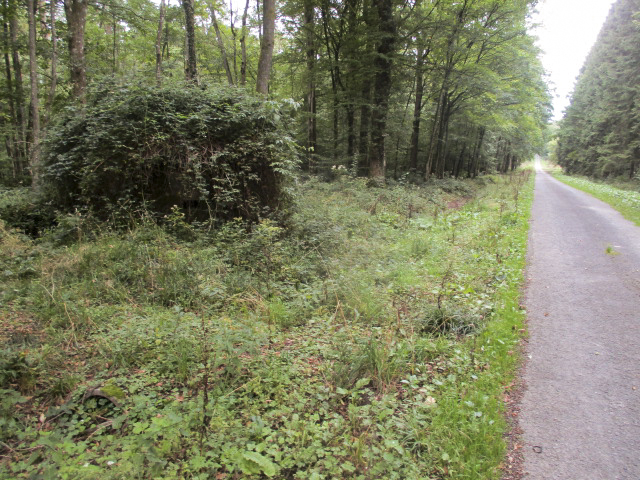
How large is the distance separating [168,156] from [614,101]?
36.6 metres

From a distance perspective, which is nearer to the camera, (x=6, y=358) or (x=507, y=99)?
(x=6, y=358)

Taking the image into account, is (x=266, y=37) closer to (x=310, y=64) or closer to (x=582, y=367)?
(x=310, y=64)

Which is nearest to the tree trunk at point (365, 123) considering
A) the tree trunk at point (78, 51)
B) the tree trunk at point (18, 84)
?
the tree trunk at point (78, 51)

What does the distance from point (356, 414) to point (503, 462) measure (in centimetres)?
121

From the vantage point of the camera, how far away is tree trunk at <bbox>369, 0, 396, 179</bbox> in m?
14.1

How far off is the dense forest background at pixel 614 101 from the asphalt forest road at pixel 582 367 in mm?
24675

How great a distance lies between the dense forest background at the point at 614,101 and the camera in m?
25.0

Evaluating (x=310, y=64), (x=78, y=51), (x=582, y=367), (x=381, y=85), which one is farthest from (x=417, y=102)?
(x=582, y=367)

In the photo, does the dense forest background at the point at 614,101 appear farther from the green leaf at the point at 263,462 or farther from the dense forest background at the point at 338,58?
the green leaf at the point at 263,462

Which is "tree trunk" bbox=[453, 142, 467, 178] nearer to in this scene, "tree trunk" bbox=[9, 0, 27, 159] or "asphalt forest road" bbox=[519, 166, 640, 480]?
"asphalt forest road" bbox=[519, 166, 640, 480]

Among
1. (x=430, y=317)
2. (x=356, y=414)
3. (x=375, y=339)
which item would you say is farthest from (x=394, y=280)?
(x=356, y=414)

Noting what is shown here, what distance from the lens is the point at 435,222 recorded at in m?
11.0

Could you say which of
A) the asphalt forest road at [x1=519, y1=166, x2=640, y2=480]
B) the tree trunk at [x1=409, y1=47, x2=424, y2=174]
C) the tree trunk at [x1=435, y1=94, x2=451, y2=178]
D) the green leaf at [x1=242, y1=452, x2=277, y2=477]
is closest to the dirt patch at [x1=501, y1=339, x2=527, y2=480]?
the asphalt forest road at [x1=519, y1=166, x2=640, y2=480]

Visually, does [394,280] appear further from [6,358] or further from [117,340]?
[6,358]
